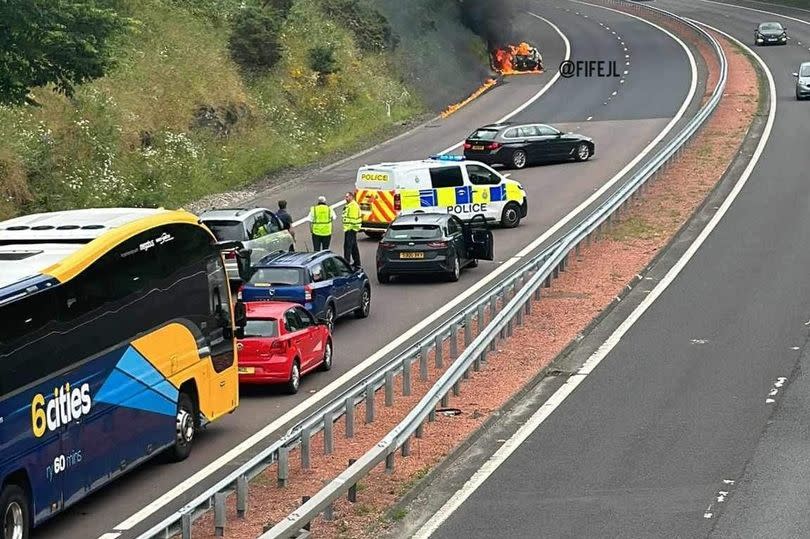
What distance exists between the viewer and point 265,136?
164ft

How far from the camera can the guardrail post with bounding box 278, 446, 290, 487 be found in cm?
1686

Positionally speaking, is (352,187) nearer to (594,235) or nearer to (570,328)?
(594,235)

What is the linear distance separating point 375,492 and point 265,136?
3430cm

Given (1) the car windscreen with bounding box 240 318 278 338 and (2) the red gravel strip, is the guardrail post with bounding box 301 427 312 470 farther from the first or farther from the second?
(1) the car windscreen with bounding box 240 318 278 338

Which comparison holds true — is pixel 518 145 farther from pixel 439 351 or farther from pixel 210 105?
pixel 439 351

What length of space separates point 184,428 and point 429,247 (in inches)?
507

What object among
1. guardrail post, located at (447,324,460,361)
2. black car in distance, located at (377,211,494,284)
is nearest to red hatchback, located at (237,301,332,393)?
guardrail post, located at (447,324,460,361)

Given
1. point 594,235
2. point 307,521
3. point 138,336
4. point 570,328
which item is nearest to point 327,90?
A: point 594,235

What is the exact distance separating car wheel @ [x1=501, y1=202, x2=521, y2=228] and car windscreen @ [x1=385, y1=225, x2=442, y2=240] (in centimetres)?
619

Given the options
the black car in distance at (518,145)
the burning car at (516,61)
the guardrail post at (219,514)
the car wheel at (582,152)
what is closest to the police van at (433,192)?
the black car in distance at (518,145)

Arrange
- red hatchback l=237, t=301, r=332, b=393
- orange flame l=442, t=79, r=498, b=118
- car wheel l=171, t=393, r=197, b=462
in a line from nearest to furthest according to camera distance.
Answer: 1. car wheel l=171, t=393, r=197, b=462
2. red hatchback l=237, t=301, r=332, b=393
3. orange flame l=442, t=79, r=498, b=118

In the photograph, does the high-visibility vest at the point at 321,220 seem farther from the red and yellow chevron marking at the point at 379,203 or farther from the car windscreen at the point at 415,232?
the red and yellow chevron marking at the point at 379,203

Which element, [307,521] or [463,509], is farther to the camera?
[463,509]

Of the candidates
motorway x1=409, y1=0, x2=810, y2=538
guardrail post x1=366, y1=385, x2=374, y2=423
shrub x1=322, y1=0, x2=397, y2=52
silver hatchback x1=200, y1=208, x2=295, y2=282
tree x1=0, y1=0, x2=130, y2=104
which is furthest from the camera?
shrub x1=322, y1=0, x2=397, y2=52
